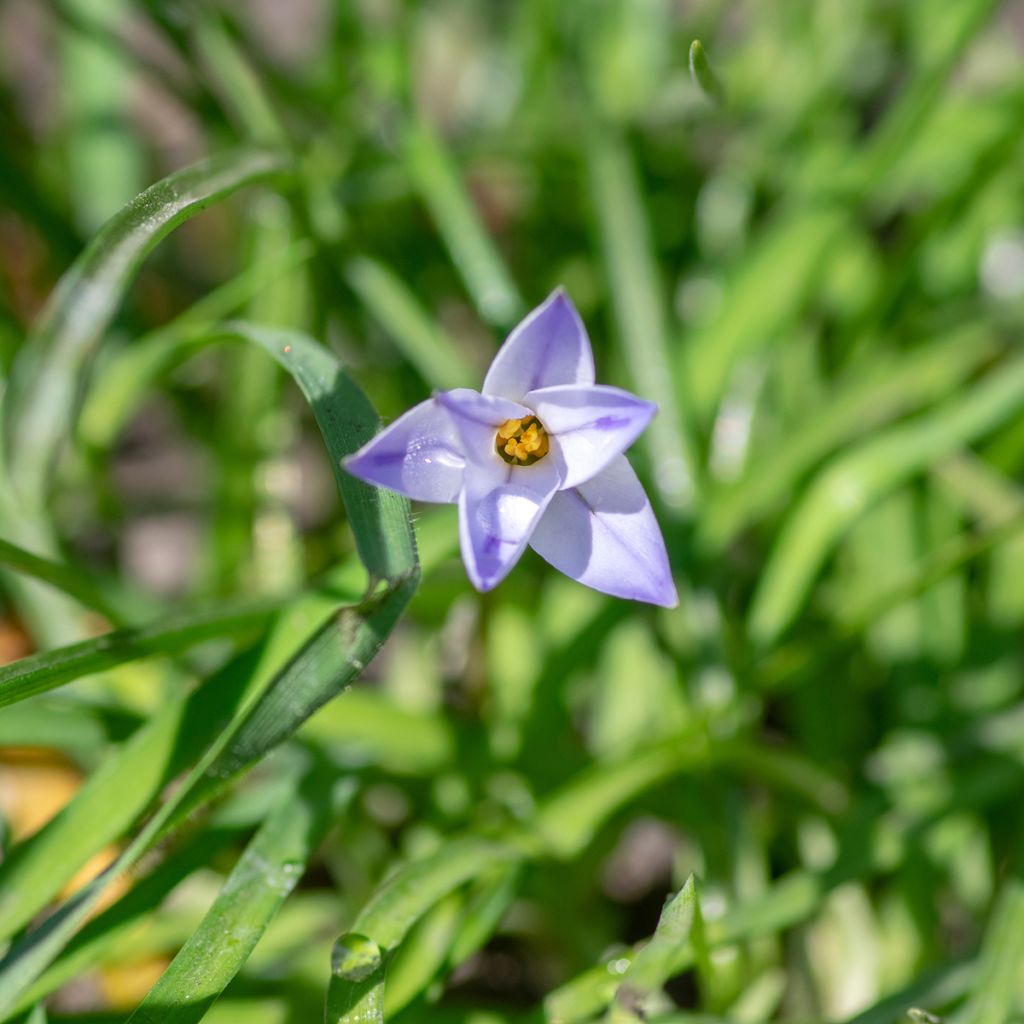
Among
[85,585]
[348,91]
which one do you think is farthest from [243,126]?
[85,585]

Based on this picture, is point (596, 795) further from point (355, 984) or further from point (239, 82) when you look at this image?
point (239, 82)

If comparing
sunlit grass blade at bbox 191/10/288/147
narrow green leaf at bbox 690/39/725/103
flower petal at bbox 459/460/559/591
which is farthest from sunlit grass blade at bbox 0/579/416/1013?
sunlit grass blade at bbox 191/10/288/147

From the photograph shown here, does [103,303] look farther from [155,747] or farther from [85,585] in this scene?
[155,747]

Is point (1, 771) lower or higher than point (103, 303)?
lower

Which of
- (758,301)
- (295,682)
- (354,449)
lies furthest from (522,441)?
(758,301)

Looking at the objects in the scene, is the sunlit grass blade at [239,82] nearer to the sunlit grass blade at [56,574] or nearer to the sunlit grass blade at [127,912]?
the sunlit grass blade at [56,574]

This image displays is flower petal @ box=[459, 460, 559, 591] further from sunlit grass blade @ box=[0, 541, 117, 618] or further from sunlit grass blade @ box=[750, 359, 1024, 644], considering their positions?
sunlit grass blade @ box=[750, 359, 1024, 644]
